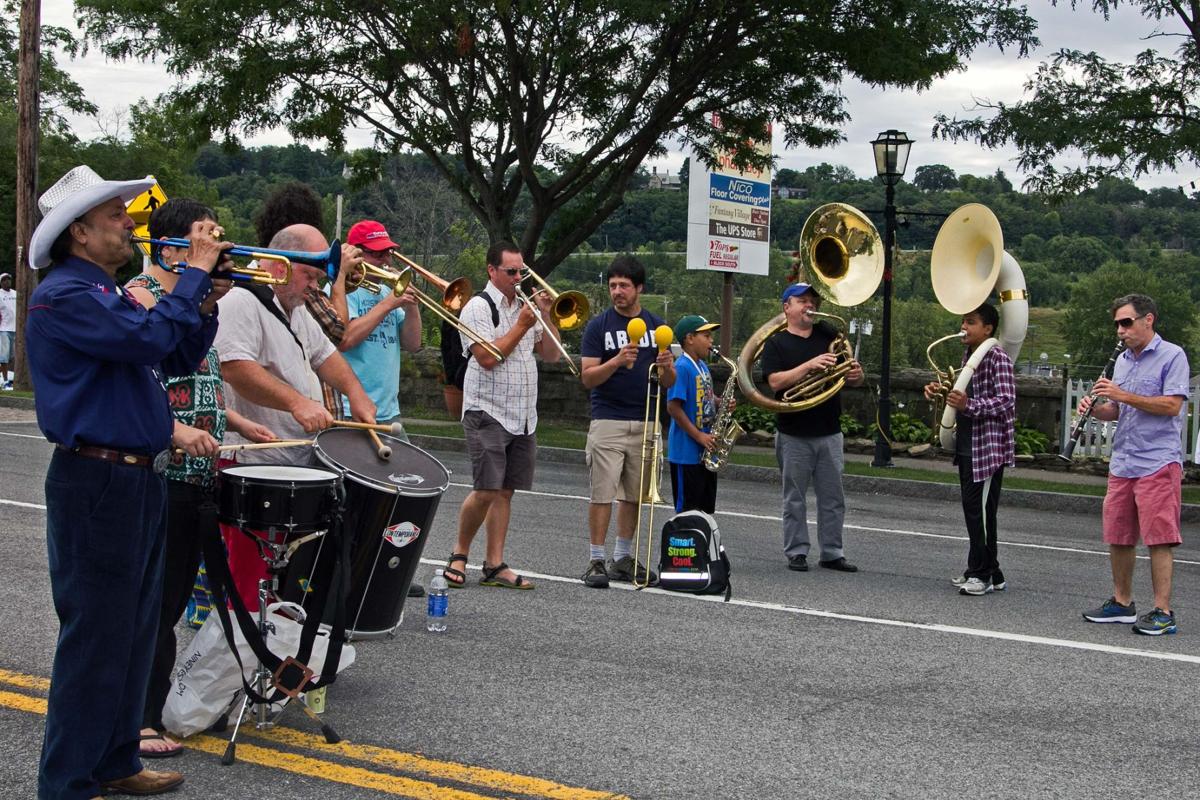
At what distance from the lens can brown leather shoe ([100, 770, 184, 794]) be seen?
444 cm

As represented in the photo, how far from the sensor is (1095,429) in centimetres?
1694

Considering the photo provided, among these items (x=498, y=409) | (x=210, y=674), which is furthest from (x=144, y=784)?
(x=498, y=409)

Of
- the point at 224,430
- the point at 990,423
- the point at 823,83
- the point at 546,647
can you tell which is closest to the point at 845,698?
the point at 546,647

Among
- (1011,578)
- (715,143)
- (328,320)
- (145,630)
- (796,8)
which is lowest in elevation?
(1011,578)

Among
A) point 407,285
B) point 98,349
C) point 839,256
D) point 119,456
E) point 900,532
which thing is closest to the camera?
point 98,349

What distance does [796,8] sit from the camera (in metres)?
16.3

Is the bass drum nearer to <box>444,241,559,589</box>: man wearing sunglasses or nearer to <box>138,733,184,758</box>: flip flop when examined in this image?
<box>138,733,184,758</box>: flip flop

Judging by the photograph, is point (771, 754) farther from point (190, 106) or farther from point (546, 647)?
point (190, 106)

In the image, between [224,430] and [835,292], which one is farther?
[835,292]

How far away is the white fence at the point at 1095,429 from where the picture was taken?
16422 millimetres

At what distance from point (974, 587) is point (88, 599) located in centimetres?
611

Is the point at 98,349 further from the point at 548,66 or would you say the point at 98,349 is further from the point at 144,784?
the point at 548,66

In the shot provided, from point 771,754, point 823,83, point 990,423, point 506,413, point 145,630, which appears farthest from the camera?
point 823,83

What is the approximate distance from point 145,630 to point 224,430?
1.02 metres
